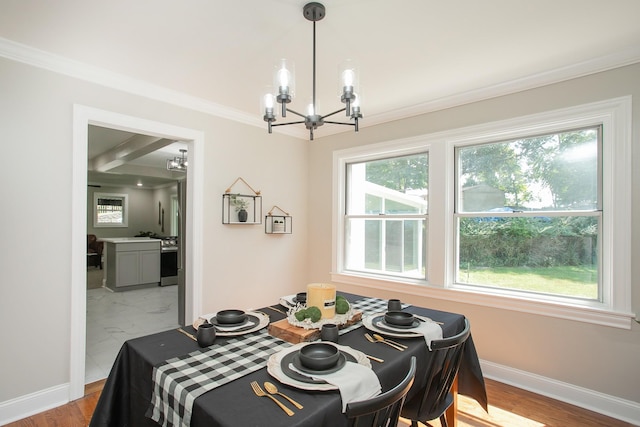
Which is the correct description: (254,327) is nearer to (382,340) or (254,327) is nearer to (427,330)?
(382,340)

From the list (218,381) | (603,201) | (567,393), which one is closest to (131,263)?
(218,381)

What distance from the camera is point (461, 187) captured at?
307 cm

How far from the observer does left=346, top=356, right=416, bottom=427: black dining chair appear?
929 millimetres

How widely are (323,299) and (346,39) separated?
1.62 m

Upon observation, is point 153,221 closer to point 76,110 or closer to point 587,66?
point 76,110

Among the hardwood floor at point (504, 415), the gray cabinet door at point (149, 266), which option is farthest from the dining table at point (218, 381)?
the gray cabinet door at point (149, 266)

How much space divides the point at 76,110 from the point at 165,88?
71 centimetres

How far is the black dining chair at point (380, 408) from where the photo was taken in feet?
3.05

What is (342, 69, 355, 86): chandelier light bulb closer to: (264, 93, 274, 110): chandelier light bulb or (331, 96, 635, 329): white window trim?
(264, 93, 274, 110): chandelier light bulb

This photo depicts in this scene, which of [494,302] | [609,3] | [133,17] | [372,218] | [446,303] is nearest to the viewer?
[609,3]

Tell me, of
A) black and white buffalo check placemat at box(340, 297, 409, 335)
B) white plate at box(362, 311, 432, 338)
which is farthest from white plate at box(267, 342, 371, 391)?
black and white buffalo check placemat at box(340, 297, 409, 335)

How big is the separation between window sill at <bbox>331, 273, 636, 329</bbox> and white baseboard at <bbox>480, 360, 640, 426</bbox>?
501 millimetres

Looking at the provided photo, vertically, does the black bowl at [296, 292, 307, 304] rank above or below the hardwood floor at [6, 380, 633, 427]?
above

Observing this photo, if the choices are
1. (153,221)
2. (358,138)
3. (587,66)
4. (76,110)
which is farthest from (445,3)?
(153,221)
